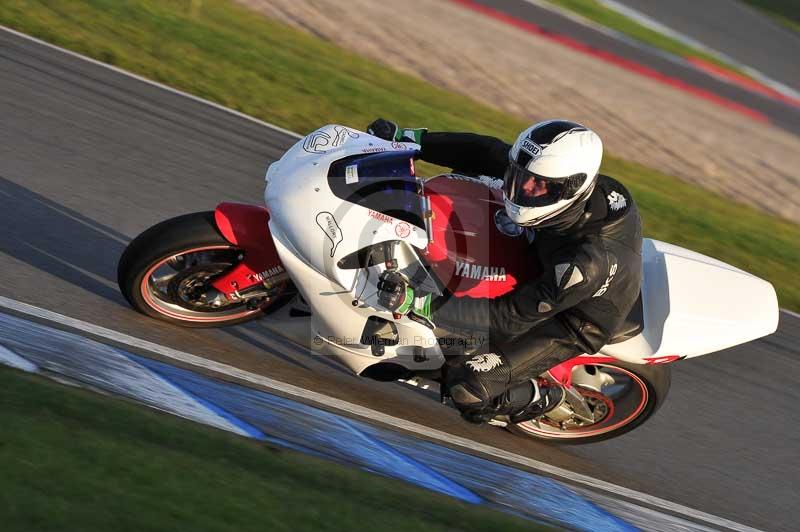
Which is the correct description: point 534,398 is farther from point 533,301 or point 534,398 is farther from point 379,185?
point 379,185

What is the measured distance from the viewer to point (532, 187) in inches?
167

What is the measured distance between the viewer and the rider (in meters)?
4.27

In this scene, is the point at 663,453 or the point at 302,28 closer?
the point at 663,453

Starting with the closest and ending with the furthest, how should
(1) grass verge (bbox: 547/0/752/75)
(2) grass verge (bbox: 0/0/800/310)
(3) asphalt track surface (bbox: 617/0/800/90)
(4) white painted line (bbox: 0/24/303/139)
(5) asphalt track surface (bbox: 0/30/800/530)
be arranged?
1. (5) asphalt track surface (bbox: 0/30/800/530)
2. (4) white painted line (bbox: 0/24/303/139)
3. (2) grass verge (bbox: 0/0/800/310)
4. (1) grass verge (bbox: 547/0/752/75)
5. (3) asphalt track surface (bbox: 617/0/800/90)

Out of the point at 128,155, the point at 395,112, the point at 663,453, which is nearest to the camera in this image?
the point at 663,453

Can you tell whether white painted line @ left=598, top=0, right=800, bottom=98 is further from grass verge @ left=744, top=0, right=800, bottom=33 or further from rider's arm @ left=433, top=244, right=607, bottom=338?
rider's arm @ left=433, top=244, right=607, bottom=338

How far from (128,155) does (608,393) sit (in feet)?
13.5

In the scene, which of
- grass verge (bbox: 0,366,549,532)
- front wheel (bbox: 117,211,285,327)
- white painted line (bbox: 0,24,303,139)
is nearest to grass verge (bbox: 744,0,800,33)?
white painted line (bbox: 0,24,303,139)

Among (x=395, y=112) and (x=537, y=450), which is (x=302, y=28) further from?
(x=537, y=450)

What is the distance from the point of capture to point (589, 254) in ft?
14.2

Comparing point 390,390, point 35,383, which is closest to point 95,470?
point 35,383

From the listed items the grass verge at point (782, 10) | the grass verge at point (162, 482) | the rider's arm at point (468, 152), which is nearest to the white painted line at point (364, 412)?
the grass verge at point (162, 482)

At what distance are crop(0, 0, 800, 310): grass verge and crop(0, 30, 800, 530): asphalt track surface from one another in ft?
2.97

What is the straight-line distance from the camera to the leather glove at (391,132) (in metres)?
4.92
